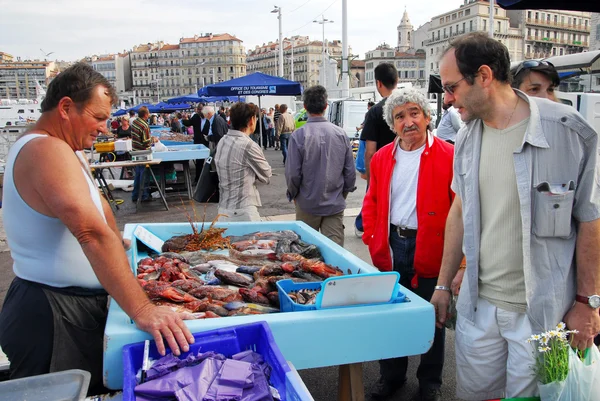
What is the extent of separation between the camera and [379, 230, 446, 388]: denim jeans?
329 cm

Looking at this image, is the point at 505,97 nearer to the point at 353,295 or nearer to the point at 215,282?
the point at 353,295

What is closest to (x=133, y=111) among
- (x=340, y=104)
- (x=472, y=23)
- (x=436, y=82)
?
(x=340, y=104)

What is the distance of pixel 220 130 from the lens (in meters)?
13.4

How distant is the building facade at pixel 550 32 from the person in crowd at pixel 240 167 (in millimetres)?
102371

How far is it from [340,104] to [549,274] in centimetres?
1639

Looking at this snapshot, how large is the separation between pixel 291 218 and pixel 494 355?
22.2ft

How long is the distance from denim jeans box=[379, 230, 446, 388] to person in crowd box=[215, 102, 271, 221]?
81.5 inches

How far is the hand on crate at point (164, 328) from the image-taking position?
192 centimetres

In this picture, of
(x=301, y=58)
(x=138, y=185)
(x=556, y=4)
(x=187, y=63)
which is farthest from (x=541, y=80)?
(x=187, y=63)

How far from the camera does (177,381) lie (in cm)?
173

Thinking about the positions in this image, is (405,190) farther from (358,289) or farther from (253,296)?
(253,296)

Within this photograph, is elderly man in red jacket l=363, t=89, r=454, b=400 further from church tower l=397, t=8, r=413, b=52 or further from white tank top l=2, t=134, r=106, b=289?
church tower l=397, t=8, r=413, b=52

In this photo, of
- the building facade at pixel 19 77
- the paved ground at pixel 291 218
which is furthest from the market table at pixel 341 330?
A: the building facade at pixel 19 77

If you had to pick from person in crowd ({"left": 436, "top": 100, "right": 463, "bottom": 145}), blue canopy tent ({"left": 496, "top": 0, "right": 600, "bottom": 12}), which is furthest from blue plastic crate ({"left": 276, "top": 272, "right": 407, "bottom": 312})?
person in crowd ({"left": 436, "top": 100, "right": 463, "bottom": 145})
